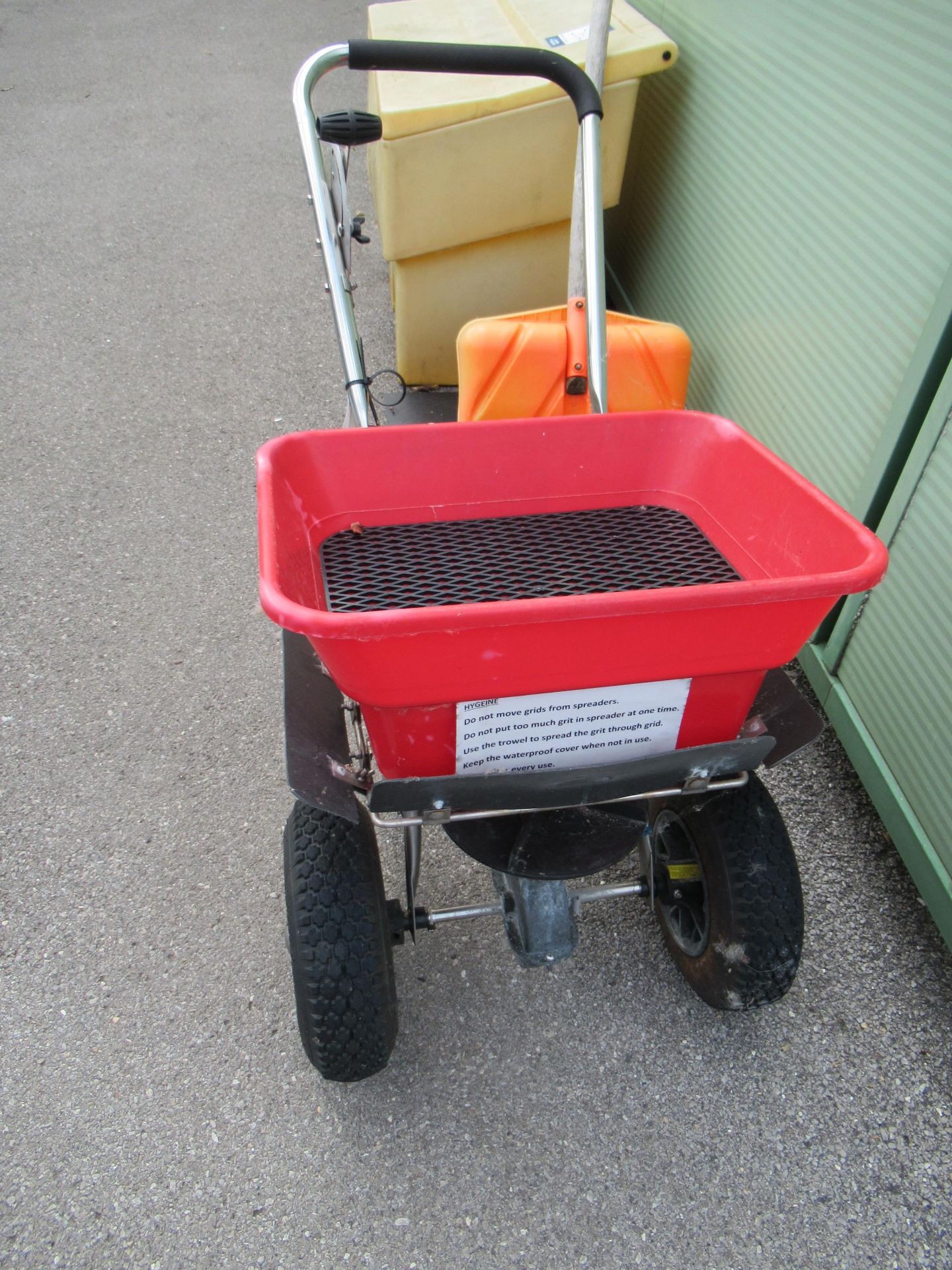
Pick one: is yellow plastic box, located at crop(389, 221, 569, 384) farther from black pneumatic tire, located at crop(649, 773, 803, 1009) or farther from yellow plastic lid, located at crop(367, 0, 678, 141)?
black pneumatic tire, located at crop(649, 773, 803, 1009)

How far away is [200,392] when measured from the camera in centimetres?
311

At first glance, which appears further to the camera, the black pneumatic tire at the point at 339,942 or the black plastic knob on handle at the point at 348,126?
the black plastic knob on handle at the point at 348,126

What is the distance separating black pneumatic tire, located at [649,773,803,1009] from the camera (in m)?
1.26

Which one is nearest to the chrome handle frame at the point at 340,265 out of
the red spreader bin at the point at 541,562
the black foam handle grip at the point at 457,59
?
the black foam handle grip at the point at 457,59

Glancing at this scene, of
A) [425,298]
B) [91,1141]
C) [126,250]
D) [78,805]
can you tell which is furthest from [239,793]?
[126,250]

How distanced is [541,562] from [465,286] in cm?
183

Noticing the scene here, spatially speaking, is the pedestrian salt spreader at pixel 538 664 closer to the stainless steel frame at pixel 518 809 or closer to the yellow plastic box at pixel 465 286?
the stainless steel frame at pixel 518 809

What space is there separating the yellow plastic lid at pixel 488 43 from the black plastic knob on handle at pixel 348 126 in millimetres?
691

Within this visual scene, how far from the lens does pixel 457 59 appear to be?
1.41m

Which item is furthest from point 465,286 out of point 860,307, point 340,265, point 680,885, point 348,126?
point 680,885

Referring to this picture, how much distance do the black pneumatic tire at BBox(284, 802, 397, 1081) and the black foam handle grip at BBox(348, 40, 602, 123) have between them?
1.21 metres

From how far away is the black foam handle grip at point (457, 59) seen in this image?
1.39m

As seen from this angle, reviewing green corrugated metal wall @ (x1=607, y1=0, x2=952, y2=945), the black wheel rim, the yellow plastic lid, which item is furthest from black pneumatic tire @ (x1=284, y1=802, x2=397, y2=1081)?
the yellow plastic lid

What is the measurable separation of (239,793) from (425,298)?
169 centimetres
